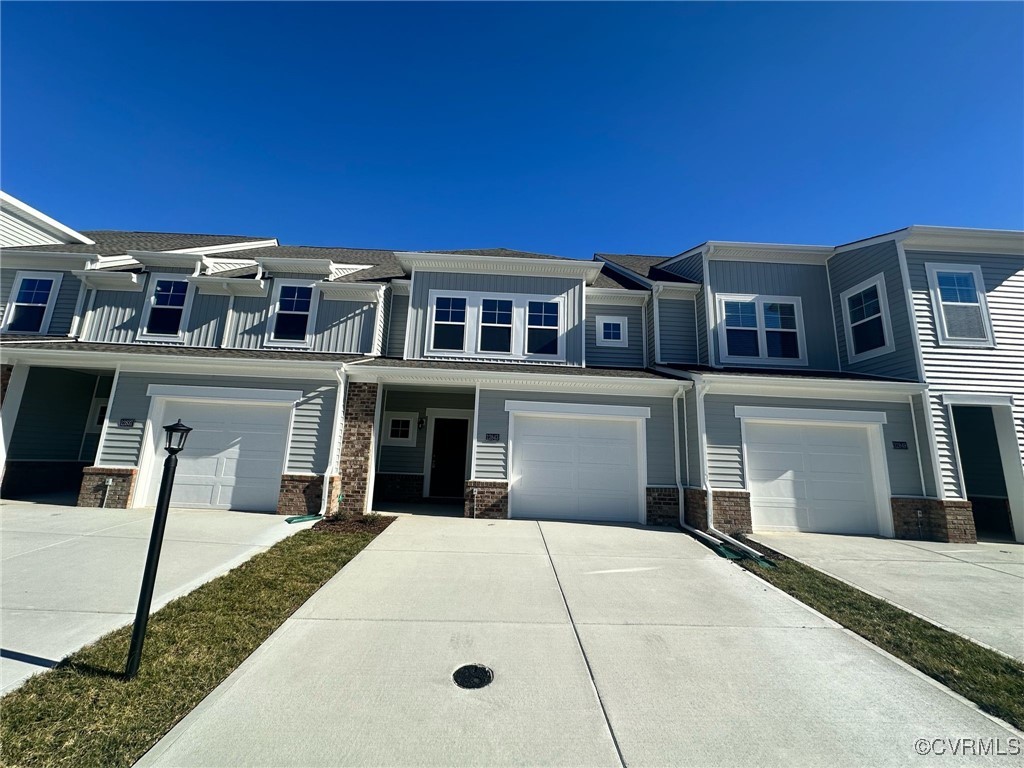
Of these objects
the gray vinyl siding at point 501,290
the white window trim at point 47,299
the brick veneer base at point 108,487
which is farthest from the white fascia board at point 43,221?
the gray vinyl siding at point 501,290

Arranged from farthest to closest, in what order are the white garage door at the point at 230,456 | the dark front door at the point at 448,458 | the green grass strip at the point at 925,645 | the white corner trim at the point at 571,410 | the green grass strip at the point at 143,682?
1. the dark front door at the point at 448,458
2. the white corner trim at the point at 571,410
3. the white garage door at the point at 230,456
4. the green grass strip at the point at 925,645
5. the green grass strip at the point at 143,682

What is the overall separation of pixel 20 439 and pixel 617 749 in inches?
572

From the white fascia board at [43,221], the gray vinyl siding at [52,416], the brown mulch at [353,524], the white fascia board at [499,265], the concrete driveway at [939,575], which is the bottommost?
the concrete driveway at [939,575]

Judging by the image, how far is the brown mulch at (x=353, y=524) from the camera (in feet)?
24.8

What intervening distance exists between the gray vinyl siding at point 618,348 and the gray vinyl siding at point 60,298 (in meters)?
13.8

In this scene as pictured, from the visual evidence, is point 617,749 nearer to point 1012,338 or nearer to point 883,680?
point 883,680

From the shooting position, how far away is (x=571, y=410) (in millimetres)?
9461

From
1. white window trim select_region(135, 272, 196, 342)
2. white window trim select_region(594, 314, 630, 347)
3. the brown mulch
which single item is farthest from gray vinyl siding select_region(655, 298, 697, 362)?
white window trim select_region(135, 272, 196, 342)

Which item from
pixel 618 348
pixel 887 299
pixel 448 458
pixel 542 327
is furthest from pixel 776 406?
Result: pixel 448 458

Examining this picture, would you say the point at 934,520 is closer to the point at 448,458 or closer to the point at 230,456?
the point at 448,458

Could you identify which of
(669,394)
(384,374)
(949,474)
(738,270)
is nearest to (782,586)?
(669,394)

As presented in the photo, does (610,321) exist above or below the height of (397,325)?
above

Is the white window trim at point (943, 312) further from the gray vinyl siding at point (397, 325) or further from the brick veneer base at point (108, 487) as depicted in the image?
the brick veneer base at point (108, 487)

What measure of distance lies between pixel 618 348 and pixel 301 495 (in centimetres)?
869
